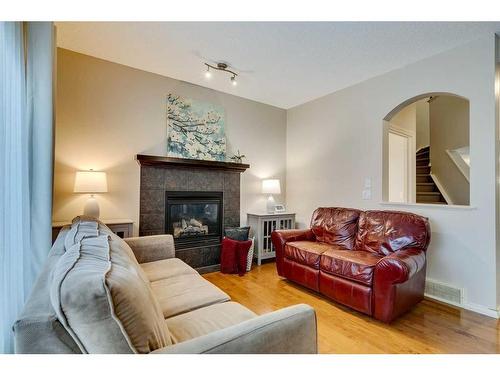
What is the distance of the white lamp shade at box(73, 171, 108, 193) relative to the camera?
2.54 m

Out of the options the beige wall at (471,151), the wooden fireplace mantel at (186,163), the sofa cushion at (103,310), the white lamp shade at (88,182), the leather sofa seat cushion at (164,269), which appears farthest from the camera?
the wooden fireplace mantel at (186,163)

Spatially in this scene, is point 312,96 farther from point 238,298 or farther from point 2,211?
point 2,211

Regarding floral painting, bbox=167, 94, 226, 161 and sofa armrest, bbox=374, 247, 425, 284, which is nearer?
sofa armrest, bbox=374, 247, 425, 284

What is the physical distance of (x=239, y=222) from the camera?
3.96m

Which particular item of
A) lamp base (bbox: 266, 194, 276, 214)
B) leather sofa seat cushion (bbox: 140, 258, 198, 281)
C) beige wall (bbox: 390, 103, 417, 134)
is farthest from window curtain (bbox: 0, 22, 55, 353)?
beige wall (bbox: 390, 103, 417, 134)

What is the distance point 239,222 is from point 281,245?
107cm

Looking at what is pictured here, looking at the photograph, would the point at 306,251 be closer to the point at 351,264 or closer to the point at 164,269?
the point at 351,264

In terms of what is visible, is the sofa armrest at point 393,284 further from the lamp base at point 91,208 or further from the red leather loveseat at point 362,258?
the lamp base at point 91,208

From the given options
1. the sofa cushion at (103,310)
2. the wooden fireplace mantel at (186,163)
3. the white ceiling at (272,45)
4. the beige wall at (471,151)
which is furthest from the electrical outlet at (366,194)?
the sofa cushion at (103,310)

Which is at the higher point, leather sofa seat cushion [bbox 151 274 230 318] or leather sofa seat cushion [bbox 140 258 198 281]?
leather sofa seat cushion [bbox 140 258 198 281]

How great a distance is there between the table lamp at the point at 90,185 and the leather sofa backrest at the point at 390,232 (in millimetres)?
2949

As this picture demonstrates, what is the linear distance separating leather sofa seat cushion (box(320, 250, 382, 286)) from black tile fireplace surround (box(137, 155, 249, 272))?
169cm

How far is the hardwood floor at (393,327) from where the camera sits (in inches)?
71.1

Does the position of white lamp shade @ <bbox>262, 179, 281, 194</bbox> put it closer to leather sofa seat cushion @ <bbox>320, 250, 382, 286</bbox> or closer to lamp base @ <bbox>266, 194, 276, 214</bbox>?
lamp base @ <bbox>266, 194, 276, 214</bbox>
